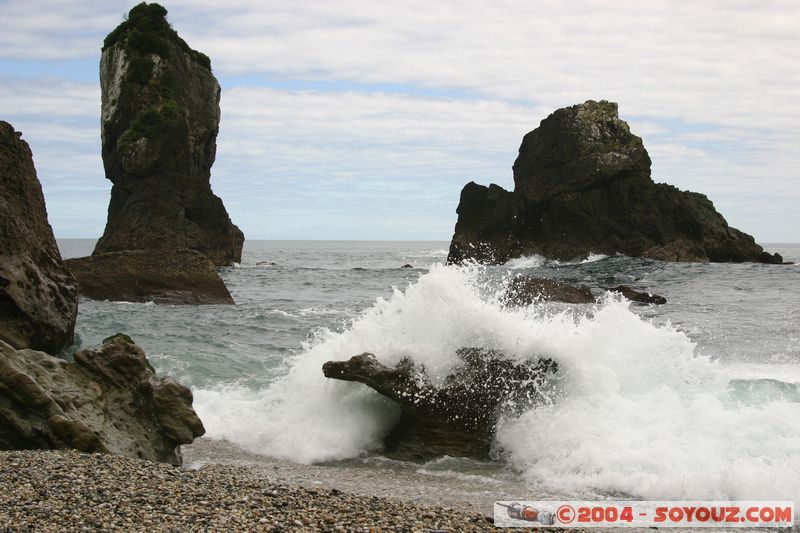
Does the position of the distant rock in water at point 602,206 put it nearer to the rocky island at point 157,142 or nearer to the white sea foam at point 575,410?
the rocky island at point 157,142

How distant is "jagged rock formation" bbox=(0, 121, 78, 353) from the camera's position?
9.00m

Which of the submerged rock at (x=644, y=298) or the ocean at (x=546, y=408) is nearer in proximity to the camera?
the ocean at (x=546, y=408)

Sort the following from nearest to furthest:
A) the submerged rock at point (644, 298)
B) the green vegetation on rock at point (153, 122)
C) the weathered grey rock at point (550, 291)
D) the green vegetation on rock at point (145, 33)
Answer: the weathered grey rock at point (550, 291)
the submerged rock at point (644, 298)
the green vegetation on rock at point (153, 122)
the green vegetation on rock at point (145, 33)

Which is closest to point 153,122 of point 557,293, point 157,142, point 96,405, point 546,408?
point 157,142

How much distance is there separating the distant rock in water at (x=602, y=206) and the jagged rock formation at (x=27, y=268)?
3782cm

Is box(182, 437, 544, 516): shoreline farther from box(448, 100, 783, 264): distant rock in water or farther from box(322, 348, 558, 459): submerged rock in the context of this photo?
box(448, 100, 783, 264): distant rock in water

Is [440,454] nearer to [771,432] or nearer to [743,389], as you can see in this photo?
[771,432]

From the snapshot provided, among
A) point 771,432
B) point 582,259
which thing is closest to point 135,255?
point 771,432

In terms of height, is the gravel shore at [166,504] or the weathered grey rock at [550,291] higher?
the weathered grey rock at [550,291]

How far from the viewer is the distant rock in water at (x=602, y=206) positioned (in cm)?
4550

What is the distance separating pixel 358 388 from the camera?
31.2ft

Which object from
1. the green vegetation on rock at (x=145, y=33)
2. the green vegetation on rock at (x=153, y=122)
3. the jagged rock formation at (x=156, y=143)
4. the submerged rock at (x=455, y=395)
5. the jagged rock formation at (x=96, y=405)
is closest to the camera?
the jagged rock formation at (x=96, y=405)

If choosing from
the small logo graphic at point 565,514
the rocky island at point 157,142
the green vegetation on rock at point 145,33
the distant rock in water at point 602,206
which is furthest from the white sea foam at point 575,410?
the distant rock in water at point 602,206

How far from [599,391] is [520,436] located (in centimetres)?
109
